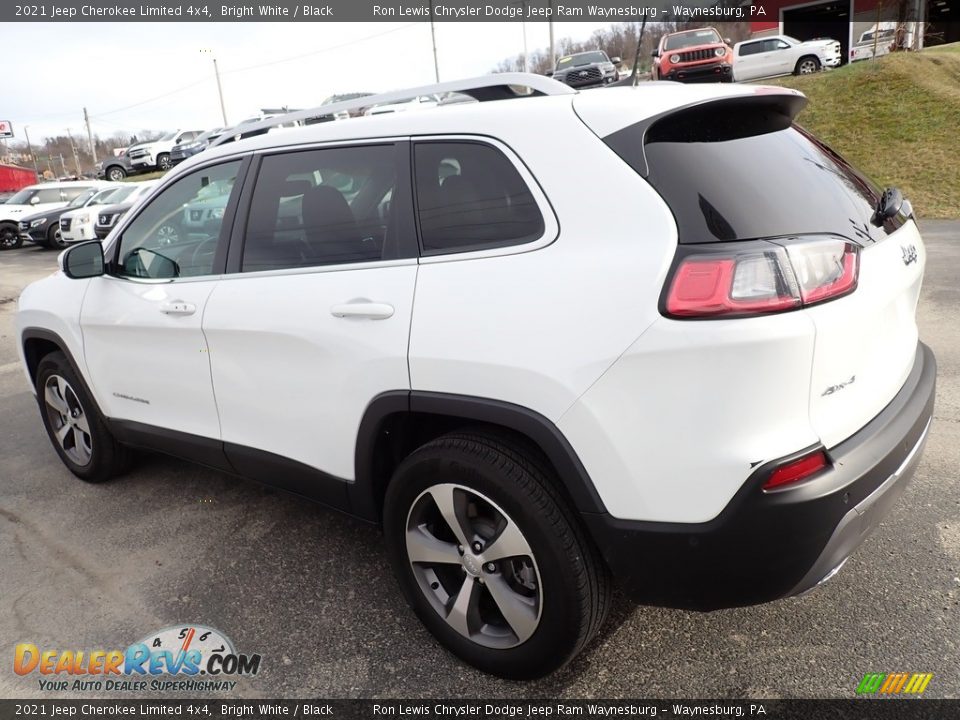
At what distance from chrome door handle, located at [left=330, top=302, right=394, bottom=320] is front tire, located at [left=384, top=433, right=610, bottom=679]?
0.45 metres

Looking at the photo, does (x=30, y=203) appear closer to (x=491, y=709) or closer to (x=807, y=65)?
(x=491, y=709)

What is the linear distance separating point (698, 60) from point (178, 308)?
66.8 feet

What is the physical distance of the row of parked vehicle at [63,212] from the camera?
16.7 meters

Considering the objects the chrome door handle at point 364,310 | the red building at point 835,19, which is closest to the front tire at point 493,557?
the chrome door handle at point 364,310

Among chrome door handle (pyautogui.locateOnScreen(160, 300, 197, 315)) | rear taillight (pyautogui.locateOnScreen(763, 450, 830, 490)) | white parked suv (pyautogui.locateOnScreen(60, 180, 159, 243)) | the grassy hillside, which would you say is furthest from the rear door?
white parked suv (pyautogui.locateOnScreen(60, 180, 159, 243))

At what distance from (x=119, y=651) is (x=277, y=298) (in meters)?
1.44

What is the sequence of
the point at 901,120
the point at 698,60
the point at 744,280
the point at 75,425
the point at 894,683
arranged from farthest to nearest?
the point at 698,60 → the point at 901,120 → the point at 75,425 → the point at 894,683 → the point at 744,280

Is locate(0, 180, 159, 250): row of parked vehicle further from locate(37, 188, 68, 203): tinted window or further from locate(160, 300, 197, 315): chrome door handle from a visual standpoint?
locate(160, 300, 197, 315): chrome door handle

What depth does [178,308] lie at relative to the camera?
2.98 m

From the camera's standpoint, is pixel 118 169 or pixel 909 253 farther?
pixel 118 169

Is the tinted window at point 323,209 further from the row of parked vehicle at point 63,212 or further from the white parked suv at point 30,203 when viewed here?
the white parked suv at point 30,203

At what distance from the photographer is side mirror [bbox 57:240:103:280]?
3324mm

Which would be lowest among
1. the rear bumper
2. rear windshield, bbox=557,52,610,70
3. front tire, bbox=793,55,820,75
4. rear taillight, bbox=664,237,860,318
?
the rear bumper

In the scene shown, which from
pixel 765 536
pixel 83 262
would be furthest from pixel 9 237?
pixel 765 536
